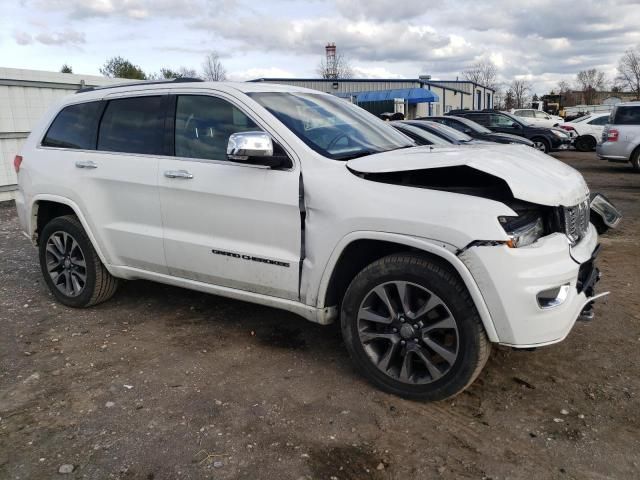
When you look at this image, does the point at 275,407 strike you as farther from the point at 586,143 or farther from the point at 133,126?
the point at 586,143

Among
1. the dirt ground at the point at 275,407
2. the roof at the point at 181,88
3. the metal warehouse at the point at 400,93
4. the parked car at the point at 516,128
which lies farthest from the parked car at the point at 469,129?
the metal warehouse at the point at 400,93

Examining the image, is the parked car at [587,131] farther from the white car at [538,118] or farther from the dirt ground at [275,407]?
the dirt ground at [275,407]

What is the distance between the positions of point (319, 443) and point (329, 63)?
214 ft

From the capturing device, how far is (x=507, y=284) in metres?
2.85

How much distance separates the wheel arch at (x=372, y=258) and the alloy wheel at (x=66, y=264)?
2453 millimetres

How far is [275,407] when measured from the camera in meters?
3.29

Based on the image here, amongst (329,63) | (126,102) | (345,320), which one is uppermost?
(329,63)

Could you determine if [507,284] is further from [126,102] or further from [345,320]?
[126,102]

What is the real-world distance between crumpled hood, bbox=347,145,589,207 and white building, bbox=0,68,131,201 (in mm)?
10090

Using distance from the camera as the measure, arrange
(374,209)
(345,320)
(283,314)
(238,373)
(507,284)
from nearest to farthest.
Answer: (507,284)
(374,209)
(345,320)
(238,373)
(283,314)

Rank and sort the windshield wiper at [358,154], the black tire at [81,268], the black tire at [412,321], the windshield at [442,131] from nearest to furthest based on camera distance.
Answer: the black tire at [412,321] → the windshield wiper at [358,154] → the black tire at [81,268] → the windshield at [442,131]

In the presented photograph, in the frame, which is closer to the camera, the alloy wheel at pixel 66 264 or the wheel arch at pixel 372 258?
the wheel arch at pixel 372 258

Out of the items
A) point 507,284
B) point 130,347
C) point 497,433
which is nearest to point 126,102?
point 130,347

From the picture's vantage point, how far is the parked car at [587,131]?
72.9 feet
